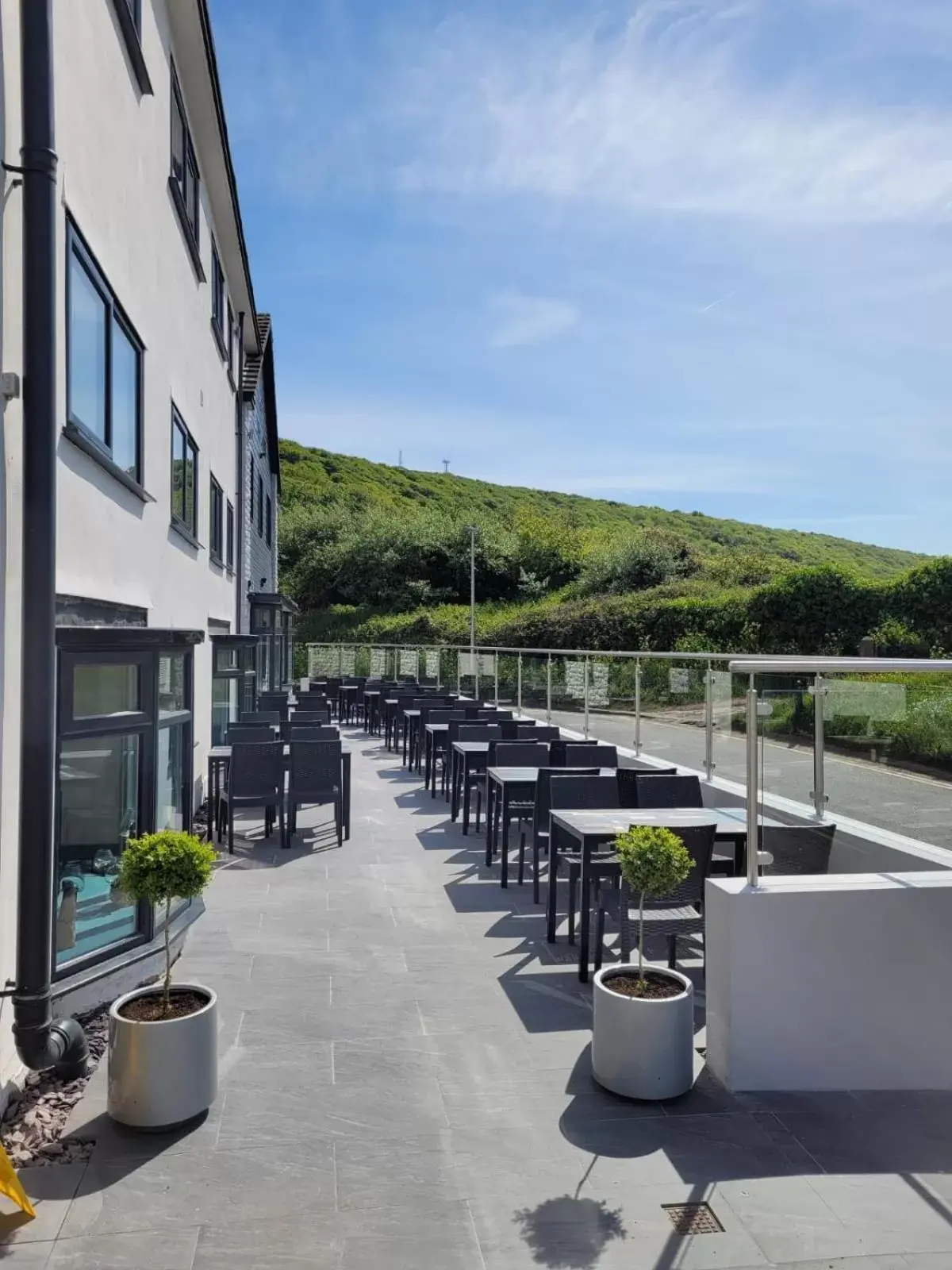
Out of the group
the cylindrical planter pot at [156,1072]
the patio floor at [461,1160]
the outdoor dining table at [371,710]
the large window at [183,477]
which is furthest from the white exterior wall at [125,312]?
the outdoor dining table at [371,710]

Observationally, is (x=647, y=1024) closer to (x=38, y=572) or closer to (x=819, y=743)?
(x=819, y=743)

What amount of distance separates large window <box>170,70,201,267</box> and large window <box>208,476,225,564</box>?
3352mm

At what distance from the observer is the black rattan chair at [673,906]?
5.05 metres

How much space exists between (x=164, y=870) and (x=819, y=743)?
10.8 feet

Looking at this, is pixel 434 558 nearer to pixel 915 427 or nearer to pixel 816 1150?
pixel 915 427

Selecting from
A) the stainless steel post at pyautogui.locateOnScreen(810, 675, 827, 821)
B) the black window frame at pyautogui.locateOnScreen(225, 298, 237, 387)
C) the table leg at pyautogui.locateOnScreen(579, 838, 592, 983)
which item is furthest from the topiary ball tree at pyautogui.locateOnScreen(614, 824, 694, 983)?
the black window frame at pyautogui.locateOnScreen(225, 298, 237, 387)

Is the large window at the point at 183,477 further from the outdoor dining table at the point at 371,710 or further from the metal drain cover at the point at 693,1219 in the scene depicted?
the outdoor dining table at the point at 371,710

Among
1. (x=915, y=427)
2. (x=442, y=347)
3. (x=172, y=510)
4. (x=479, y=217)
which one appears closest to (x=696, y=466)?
(x=915, y=427)

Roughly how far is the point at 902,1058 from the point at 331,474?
78453 millimetres

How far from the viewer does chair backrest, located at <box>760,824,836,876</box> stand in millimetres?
4391

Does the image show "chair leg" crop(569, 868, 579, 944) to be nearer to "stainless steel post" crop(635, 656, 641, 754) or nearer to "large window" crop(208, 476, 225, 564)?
"stainless steel post" crop(635, 656, 641, 754)

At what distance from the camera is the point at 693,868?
529 cm

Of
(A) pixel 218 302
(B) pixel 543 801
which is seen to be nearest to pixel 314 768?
(B) pixel 543 801

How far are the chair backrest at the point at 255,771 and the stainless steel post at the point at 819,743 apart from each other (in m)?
5.16
